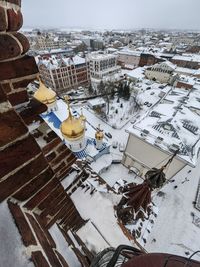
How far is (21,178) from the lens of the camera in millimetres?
1497

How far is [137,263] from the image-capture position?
3.77 feet

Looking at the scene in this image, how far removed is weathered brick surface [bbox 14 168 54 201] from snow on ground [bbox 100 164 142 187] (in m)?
11.8

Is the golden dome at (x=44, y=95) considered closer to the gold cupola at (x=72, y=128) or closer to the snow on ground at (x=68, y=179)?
the gold cupola at (x=72, y=128)

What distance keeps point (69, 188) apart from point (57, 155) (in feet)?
8.19

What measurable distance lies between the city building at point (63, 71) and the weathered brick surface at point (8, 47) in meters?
28.0

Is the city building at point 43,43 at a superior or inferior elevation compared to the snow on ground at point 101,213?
inferior

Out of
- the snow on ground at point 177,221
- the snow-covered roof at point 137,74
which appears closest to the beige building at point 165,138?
the snow on ground at point 177,221

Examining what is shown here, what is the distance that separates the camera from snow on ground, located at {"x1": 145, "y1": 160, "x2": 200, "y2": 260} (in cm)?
964

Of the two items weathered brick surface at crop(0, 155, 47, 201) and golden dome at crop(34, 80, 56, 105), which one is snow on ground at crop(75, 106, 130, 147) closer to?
golden dome at crop(34, 80, 56, 105)

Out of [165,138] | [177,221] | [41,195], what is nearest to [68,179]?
[41,195]

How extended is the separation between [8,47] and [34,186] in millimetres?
1424

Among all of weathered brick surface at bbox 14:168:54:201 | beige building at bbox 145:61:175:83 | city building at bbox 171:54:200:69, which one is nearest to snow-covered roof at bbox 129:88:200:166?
weathered brick surface at bbox 14:168:54:201

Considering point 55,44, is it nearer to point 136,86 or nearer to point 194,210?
point 136,86

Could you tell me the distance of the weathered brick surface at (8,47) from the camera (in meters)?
1.11
